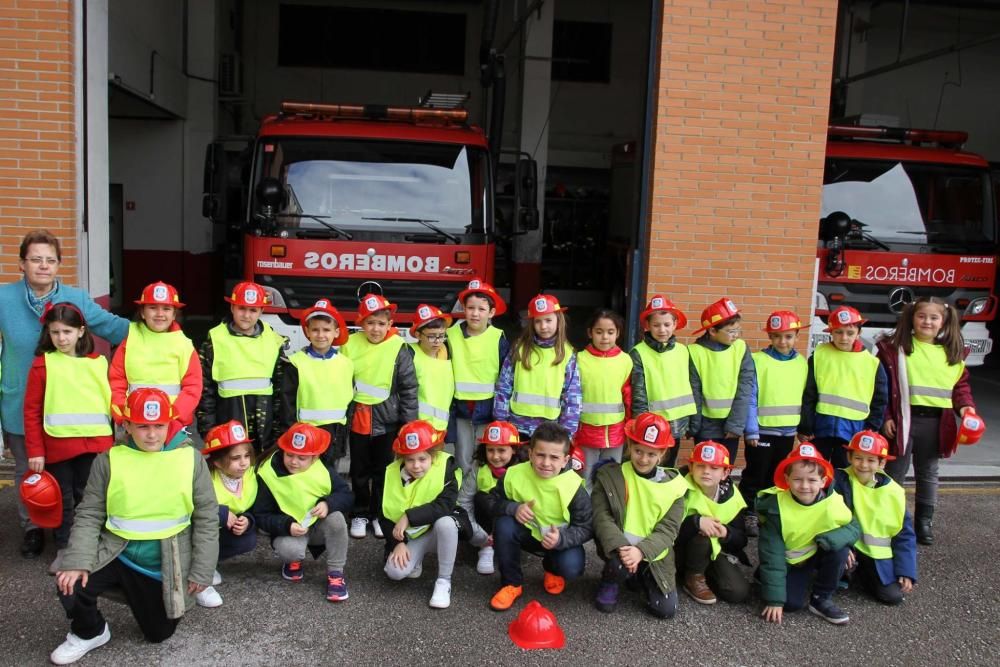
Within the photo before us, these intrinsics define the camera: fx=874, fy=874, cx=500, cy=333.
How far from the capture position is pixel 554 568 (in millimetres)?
4344

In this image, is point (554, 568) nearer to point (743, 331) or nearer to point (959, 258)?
point (743, 331)

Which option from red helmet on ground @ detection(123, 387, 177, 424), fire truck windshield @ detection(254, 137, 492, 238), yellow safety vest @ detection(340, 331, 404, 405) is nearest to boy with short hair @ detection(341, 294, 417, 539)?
yellow safety vest @ detection(340, 331, 404, 405)

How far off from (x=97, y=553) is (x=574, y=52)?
15.0 m

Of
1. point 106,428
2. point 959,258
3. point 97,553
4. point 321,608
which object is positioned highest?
point 959,258

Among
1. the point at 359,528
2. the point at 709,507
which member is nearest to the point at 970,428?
the point at 709,507

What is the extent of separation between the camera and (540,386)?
16.2ft

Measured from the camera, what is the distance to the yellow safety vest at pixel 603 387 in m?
5.09

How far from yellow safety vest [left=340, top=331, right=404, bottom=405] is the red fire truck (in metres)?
4.69

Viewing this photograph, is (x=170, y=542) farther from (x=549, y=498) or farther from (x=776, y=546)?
(x=776, y=546)

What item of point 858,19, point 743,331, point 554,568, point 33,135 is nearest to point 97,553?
point 554,568

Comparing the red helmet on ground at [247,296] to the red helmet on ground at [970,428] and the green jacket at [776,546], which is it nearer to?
the green jacket at [776,546]

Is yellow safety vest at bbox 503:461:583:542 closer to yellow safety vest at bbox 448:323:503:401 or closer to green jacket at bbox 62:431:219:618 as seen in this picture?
yellow safety vest at bbox 448:323:503:401

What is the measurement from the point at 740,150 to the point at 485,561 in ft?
11.9

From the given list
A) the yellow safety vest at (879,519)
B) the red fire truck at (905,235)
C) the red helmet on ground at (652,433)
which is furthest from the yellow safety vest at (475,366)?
the red fire truck at (905,235)
